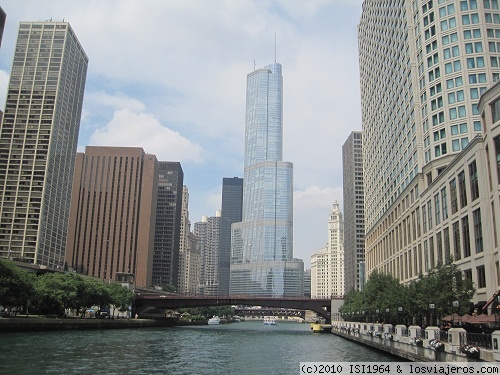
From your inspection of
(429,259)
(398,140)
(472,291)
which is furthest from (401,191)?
(472,291)

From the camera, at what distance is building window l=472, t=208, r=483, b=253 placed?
66.2 m

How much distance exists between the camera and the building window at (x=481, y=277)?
65544 mm

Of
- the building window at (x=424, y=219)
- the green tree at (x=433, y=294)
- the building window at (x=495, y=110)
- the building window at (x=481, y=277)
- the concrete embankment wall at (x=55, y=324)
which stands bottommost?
the concrete embankment wall at (x=55, y=324)

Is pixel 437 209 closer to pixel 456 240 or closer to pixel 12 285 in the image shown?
pixel 456 240

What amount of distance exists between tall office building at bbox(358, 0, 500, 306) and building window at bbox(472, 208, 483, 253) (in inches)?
5.3

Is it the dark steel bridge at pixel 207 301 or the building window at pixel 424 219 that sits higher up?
the building window at pixel 424 219

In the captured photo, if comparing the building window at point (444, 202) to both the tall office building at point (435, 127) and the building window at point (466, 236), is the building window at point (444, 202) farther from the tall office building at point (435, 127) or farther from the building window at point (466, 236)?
the building window at point (466, 236)

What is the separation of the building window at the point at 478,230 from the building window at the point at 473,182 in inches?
82.3

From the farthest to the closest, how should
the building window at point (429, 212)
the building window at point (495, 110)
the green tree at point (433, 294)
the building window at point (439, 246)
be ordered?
the building window at point (429, 212)
the building window at point (439, 246)
the green tree at point (433, 294)
the building window at point (495, 110)

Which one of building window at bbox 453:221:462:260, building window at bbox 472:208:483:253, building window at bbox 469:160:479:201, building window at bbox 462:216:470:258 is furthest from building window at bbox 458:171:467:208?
building window at bbox 472:208:483:253

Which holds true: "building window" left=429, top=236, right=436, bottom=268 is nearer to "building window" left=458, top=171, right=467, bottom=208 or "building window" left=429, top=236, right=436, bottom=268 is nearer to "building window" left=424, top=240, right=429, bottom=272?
"building window" left=424, top=240, right=429, bottom=272

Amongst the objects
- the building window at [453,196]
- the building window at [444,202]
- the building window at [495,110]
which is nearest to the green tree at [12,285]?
the building window at [444,202]

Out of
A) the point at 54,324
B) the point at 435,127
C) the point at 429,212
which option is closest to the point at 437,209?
the point at 429,212

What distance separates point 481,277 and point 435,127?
35298 mm
